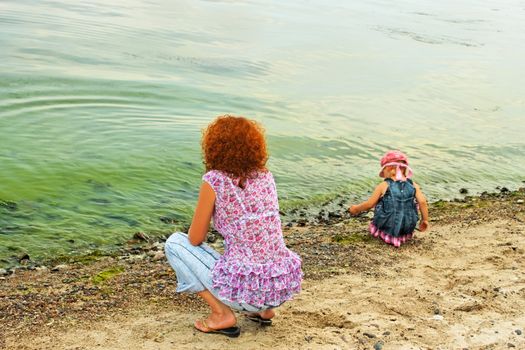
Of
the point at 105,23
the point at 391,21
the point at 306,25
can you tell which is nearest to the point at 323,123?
the point at 105,23

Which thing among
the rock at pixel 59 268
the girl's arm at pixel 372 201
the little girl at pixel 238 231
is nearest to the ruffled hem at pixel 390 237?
the girl's arm at pixel 372 201

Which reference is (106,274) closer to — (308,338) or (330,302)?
(330,302)

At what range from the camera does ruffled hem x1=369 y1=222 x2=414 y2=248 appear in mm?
8859

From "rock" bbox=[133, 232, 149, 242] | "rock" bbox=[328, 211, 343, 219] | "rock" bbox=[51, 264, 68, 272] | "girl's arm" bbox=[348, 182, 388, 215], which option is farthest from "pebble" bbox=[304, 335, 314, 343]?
"rock" bbox=[328, 211, 343, 219]

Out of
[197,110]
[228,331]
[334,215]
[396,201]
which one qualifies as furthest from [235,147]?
[197,110]

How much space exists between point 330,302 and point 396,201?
89.9 inches

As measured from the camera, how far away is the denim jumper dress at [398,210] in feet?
28.8

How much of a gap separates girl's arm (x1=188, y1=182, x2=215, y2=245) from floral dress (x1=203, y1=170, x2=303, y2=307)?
0.04 m

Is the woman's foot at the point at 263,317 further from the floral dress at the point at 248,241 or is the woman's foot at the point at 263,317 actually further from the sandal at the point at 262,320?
the floral dress at the point at 248,241

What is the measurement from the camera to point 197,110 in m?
16.9

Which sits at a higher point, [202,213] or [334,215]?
[202,213]

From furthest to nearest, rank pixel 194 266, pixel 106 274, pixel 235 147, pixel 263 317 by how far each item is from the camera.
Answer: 1. pixel 106 274
2. pixel 263 317
3. pixel 194 266
4. pixel 235 147

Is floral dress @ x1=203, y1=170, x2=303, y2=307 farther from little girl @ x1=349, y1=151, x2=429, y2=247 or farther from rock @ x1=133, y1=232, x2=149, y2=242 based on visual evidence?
rock @ x1=133, y1=232, x2=149, y2=242

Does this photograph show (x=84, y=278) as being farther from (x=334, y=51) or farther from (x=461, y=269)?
(x=334, y=51)
